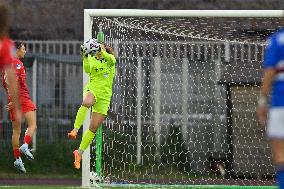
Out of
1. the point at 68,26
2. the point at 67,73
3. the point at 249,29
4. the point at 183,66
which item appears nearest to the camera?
the point at 249,29

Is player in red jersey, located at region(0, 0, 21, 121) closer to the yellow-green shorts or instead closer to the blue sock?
the blue sock

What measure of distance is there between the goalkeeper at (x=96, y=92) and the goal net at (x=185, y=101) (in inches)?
24.5

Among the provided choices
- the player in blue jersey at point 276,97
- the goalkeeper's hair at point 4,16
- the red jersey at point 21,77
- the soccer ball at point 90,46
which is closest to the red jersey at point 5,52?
the goalkeeper's hair at point 4,16

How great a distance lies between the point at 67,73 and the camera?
1716cm

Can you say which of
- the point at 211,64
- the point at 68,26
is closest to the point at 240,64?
the point at 211,64

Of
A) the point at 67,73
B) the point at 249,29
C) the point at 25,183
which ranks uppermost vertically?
the point at 249,29

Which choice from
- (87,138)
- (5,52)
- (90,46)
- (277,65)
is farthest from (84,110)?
(277,65)

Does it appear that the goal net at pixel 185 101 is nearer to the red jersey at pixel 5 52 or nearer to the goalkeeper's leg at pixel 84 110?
the goalkeeper's leg at pixel 84 110

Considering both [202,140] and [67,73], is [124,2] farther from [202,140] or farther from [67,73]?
[202,140]

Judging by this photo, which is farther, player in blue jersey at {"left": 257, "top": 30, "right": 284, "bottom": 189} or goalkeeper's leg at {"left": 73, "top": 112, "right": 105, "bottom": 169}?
goalkeeper's leg at {"left": 73, "top": 112, "right": 105, "bottom": 169}

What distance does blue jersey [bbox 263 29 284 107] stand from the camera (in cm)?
611

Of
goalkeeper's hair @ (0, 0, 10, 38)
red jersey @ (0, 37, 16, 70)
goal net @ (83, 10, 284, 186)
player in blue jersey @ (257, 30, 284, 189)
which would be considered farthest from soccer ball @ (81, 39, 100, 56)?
player in blue jersey @ (257, 30, 284, 189)

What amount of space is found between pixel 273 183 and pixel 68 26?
764 cm

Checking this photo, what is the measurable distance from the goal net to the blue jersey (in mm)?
7142
